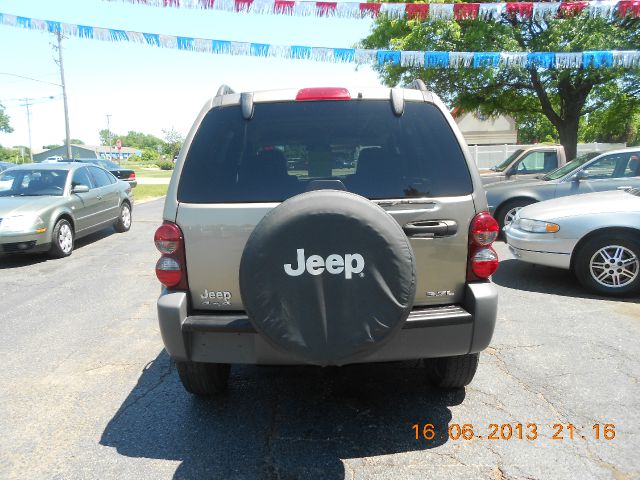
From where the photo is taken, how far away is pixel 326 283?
2.15m

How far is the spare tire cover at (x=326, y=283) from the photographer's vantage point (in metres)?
2.15

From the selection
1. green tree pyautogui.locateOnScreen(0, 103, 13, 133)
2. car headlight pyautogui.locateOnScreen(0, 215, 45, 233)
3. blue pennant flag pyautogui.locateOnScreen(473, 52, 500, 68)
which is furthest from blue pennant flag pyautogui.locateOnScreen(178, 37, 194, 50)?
green tree pyautogui.locateOnScreen(0, 103, 13, 133)

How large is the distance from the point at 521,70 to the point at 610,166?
1174 centimetres

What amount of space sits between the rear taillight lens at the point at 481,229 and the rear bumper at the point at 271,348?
25cm

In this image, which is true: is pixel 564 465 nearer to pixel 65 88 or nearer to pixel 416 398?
pixel 416 398

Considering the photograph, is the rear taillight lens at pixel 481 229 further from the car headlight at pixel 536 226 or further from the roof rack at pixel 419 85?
the car headlight at pixel 536 226

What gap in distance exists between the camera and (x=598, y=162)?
7.79 m

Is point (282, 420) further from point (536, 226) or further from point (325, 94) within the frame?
point (536, 226)

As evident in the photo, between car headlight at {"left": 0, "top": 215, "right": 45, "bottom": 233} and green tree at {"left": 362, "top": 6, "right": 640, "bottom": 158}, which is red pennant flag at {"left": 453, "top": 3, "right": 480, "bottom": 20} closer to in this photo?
green tree at {"left": 362, "top": 6, "right": 640, "bottom": 158}

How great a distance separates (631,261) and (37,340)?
6019 mm

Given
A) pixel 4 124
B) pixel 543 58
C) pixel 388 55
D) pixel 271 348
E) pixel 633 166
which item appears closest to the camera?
pixel 271 348

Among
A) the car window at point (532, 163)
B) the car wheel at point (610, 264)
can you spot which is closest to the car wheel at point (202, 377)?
the car wheel at point (610, 264)

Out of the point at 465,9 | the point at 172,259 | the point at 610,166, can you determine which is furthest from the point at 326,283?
the point at 465,9

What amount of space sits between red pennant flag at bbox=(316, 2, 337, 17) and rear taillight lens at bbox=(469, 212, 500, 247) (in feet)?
29.5
